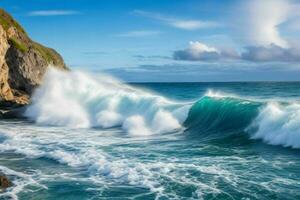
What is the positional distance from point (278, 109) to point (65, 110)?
20939mm

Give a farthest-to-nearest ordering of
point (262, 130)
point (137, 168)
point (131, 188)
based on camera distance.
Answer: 1. point (262, 130)
2. point (137, 168)
3. point (131, 188)

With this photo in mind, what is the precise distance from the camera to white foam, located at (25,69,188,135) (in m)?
32.5

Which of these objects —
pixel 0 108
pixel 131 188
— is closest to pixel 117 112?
pixel 0 108

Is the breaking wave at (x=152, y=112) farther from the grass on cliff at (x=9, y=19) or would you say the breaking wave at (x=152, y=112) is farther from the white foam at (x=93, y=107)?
the grass on cliff at (x=9, y=19)

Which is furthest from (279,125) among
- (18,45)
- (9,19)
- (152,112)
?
(9,19)

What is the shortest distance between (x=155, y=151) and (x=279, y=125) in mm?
6903

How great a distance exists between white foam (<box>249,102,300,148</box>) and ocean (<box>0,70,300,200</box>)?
6 centimetres

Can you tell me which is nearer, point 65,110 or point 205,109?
point 205,109

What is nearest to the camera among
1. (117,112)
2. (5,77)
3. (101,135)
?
(101,135)

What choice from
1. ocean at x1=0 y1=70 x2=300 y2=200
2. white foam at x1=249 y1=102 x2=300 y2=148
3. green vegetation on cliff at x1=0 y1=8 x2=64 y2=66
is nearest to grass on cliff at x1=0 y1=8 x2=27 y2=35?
green vegetation on cliff at x1=0 y1=8 x2=64 y2=66

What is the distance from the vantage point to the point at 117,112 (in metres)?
38.2

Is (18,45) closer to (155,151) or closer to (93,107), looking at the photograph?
(93,107)

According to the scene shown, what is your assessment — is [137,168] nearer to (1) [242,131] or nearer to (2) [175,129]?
(1) [242,131]

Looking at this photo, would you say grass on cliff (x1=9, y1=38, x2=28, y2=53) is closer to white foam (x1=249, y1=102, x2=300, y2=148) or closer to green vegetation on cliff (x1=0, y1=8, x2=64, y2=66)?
green vegetation on cliff (x1=0, y1=8, x2=64, y2=66)
